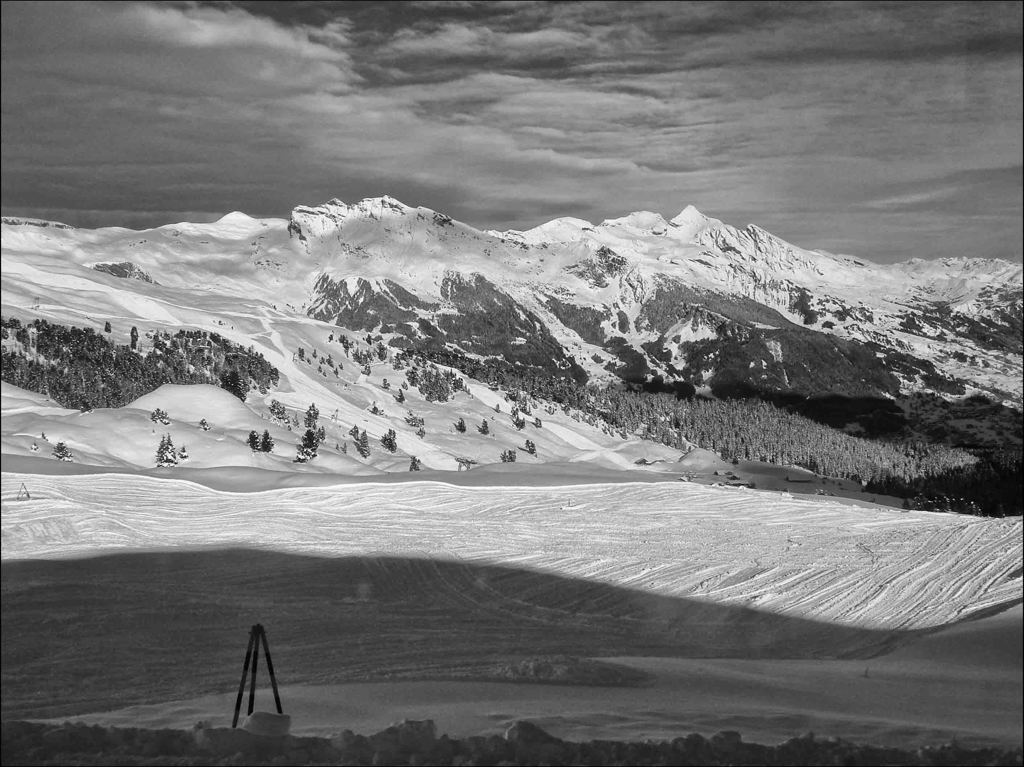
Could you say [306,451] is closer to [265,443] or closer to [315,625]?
[265,443]

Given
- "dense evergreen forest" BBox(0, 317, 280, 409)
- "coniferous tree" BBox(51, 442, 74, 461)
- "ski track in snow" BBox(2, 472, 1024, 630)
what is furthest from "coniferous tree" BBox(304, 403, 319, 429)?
"coniferous tree" BBox(51, 442, 74, 461)

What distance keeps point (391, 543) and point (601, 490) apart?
6464 mm

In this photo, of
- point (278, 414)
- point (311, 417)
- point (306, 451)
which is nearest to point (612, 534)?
point (306, 451)

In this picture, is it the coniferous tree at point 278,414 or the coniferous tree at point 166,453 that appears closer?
the coniferous tree at point 166,453

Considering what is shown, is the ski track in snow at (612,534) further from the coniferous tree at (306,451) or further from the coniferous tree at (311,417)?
the coniferous tree at (311,417)

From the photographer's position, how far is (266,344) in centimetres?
12775

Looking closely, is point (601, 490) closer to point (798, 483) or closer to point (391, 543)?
point (391, 543)

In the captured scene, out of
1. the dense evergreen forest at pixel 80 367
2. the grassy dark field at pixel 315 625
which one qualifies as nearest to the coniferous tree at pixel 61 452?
the dense evergreen forest at pixel 80 367

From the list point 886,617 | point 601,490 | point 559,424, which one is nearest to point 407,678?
point 886,617

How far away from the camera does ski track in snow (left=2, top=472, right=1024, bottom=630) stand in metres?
14.1

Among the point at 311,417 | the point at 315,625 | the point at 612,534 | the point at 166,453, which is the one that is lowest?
the point at 315,625

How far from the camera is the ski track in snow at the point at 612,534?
14.1m

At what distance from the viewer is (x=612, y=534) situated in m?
19.7

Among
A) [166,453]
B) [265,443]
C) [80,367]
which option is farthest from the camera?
[265,443]
